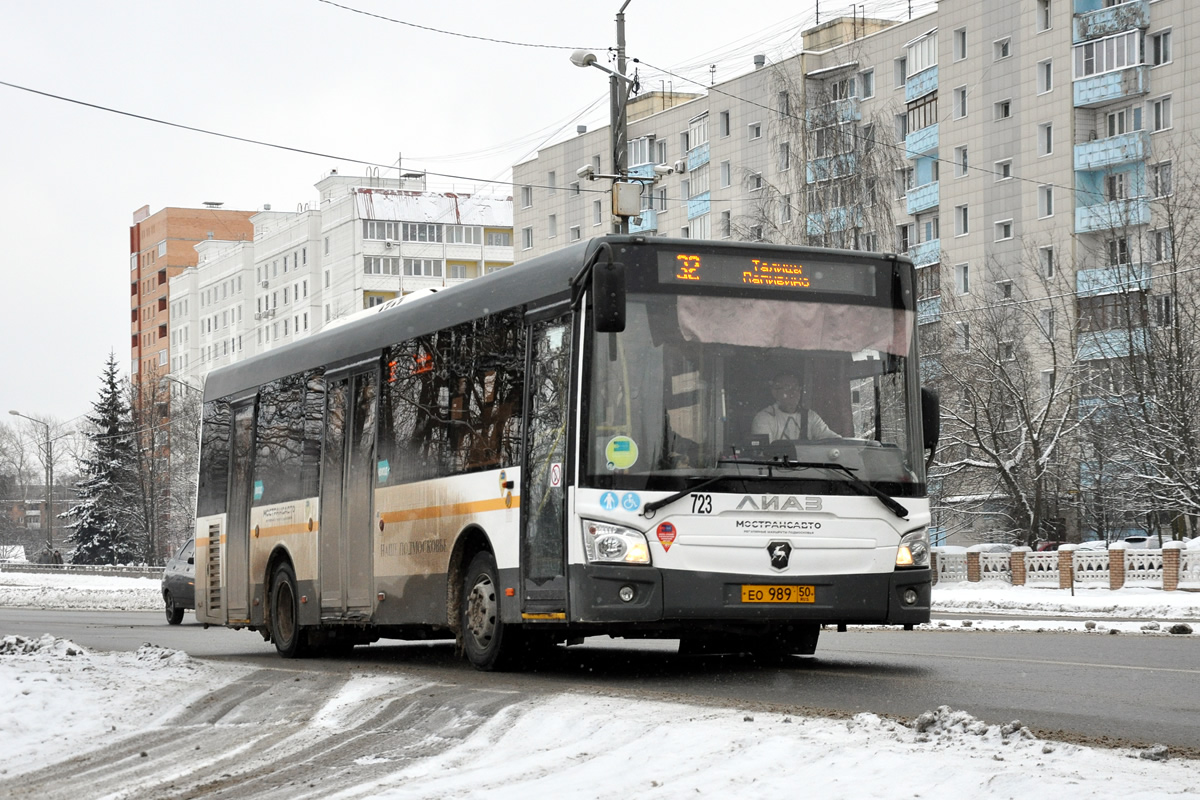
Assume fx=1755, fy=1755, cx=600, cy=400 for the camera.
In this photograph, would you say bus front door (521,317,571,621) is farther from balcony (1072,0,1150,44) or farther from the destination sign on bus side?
balcony (1072,0,1150,44)

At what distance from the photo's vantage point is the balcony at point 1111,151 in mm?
60438

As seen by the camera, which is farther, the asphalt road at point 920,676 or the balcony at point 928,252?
the balcony at point 928,252

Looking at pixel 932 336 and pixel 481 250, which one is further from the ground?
pixel 481 250

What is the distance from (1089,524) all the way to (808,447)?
4585cm

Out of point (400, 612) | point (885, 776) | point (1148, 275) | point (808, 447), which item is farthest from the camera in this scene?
point (1148, 275)

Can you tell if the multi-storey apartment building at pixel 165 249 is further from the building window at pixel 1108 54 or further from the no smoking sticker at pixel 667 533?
the no smoking sticker at pixel 667 533

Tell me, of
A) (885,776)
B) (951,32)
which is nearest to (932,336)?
(951,32)

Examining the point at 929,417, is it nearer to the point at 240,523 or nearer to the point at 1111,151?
the point at 240,523

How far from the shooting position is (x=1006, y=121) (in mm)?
66250

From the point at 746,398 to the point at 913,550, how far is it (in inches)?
68.4

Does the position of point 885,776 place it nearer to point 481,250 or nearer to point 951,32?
point 951,32

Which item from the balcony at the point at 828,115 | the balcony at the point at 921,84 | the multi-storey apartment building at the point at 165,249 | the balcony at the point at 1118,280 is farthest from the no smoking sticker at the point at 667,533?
the multi-storey apartment building at the point at 165,249

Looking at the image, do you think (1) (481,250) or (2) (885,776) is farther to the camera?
(1) (481,250)

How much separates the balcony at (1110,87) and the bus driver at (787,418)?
52456mm
